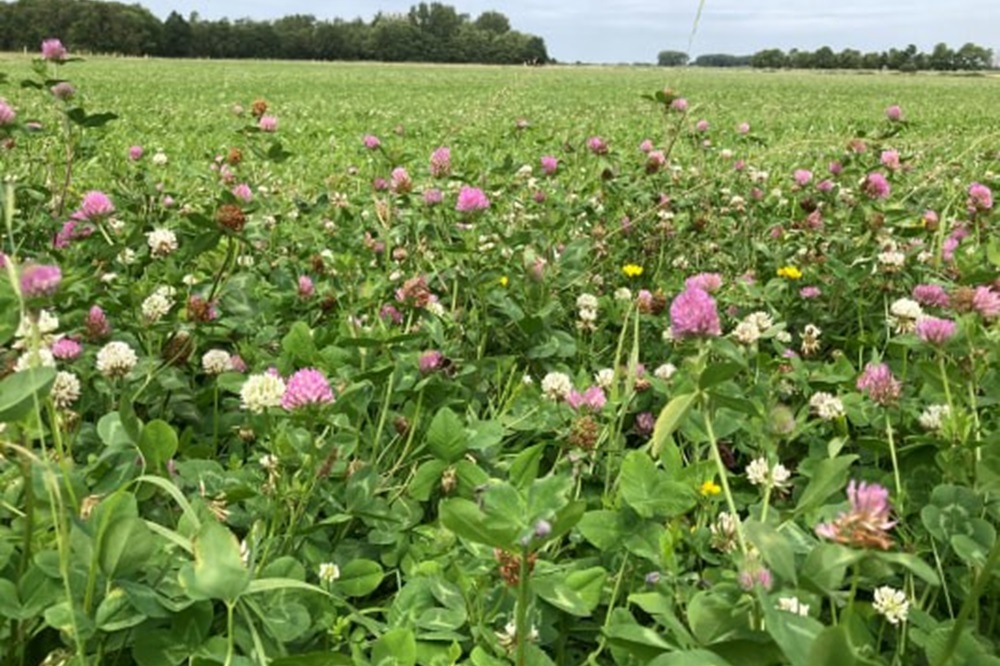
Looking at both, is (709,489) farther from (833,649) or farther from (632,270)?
(632,270)

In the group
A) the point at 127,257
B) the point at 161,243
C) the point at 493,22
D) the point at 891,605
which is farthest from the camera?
the point at 493,22

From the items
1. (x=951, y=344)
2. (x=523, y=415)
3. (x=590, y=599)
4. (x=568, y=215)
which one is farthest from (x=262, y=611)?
(x=568, y=215)

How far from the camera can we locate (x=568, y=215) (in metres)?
2.28

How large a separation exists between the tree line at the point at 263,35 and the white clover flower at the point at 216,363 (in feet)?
135

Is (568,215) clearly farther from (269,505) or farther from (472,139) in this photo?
(472,139)

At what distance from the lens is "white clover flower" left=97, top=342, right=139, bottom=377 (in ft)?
3.66

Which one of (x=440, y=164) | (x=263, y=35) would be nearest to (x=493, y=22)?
(x=263, y=35)

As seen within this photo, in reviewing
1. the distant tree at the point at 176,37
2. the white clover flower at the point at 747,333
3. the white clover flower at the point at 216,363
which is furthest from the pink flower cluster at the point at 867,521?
the distant tree at the point at 176,37

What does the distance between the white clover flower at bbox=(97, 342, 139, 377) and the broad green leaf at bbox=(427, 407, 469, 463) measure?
1.23 ft

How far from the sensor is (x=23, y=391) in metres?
0.64

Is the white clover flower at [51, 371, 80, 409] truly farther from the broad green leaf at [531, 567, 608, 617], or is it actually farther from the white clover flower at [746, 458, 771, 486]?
the white clover flower at [746, 458, 771, 486]

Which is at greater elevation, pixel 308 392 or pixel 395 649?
pixel 308 392

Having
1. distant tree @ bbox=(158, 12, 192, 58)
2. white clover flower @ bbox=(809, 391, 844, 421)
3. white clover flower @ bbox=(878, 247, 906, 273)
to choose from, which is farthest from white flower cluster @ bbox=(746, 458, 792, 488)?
distant tree @ bbox=(158, 12, 192, 58)

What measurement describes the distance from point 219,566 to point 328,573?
1.01 ft
